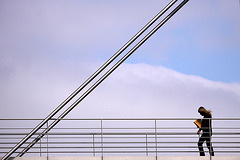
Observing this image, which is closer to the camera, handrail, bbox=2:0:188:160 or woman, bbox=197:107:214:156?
handrail, bbox=2:0:188:160

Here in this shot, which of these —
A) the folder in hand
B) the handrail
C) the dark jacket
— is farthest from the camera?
the folder in hand

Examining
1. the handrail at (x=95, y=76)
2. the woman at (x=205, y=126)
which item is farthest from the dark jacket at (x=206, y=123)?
the handrail at (x=95, y=76)

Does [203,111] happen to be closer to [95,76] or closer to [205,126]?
[205,126]

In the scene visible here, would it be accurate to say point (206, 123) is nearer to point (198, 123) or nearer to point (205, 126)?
point (205, 126)

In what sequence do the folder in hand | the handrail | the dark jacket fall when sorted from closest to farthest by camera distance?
1. the handrail
2. the dark jacket
3. the folder in hand

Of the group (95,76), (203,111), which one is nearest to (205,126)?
(203,111)

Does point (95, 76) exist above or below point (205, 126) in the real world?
above

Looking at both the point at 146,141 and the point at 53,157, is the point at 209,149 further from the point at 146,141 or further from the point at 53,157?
the point at 53,157

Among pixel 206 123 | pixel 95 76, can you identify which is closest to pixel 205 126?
pixel 206 123

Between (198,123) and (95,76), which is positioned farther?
(198,123)

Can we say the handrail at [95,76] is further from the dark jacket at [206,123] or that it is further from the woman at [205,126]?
the dark jacket at [206,123]

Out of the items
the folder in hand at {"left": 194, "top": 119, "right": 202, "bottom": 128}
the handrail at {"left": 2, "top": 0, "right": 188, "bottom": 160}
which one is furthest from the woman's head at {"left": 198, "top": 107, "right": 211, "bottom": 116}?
the handrail at {"left": 2, "top": 0, "right": 188, "bottom": 160}

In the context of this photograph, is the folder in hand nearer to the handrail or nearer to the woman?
the woman

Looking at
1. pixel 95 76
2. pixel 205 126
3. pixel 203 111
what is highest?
pixel 95 76
